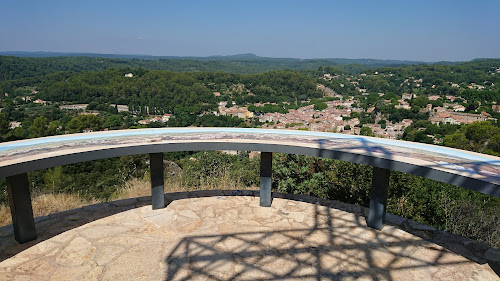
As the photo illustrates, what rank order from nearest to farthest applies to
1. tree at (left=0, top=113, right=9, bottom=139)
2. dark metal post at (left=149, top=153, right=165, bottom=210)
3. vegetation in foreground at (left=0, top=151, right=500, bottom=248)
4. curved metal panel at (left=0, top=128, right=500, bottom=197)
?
curved metal panel at (left=0, top=128, right=500, bottom=197)
dark metal post at (left=149, top=153, right=165, bottom=210)
vegetation in foreground at (left=0, top=151, right=500, bottom=248)
tree at (left=0, top=113, right=9, bottom=139)

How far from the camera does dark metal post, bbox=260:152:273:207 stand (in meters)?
4.22

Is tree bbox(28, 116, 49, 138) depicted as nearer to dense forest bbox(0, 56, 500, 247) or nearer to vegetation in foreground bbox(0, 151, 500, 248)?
dense forest bbox(0, 56, 500, 247)

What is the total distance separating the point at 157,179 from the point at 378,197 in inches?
110

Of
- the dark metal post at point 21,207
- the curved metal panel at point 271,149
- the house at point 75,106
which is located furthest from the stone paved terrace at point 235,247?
the house at point 75,106

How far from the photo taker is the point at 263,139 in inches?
165

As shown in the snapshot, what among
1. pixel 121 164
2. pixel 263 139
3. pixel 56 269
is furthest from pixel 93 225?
pixel 121 164

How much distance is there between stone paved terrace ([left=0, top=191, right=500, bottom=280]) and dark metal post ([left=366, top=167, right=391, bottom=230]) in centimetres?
11

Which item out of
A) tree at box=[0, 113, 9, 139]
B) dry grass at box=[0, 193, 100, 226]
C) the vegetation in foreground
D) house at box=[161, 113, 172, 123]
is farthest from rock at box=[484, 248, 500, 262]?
house at box=[161, 113, 172, 123]

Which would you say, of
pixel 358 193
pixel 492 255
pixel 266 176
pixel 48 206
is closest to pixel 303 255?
pixel 266 176

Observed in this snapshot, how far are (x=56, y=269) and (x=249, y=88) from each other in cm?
6694

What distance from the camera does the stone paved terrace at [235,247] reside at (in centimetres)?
288

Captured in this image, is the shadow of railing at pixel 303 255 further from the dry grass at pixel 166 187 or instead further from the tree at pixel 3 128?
the tree at pixel 3 128

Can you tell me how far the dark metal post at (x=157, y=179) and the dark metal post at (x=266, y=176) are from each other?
1.34 meters

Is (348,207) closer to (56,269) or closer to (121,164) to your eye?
Answer: (56,269)
